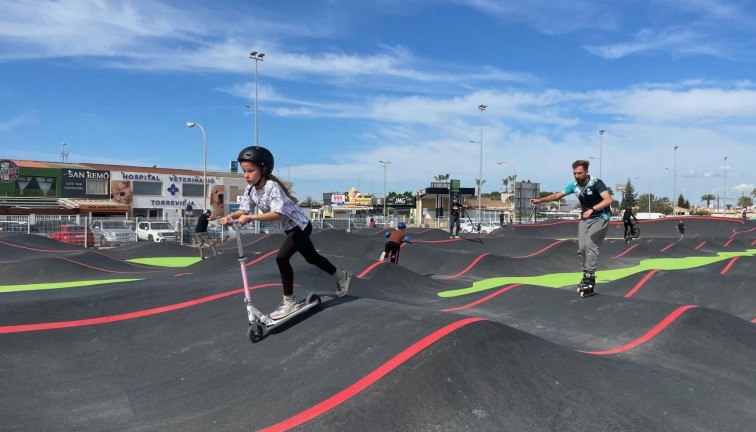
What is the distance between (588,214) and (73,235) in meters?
26.6

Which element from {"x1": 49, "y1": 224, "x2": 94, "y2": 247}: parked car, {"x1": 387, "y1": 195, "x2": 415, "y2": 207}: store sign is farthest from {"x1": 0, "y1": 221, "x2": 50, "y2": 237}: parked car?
{"x1": 387, "y1": 195, "x2": 415, "y2": 207}: store sign

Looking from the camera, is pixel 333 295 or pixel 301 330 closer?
pixel 301 330

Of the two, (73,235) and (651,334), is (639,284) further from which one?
(73,235)

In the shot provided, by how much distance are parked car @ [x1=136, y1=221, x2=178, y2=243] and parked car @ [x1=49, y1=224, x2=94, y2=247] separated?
3.76m

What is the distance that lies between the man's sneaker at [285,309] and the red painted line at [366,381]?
1.52 metres

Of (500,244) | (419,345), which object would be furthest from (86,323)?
(500,244)

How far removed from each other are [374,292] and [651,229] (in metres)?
37.0

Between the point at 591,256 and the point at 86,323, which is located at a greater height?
the point at 591,256

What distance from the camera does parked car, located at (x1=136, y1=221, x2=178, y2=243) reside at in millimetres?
29062

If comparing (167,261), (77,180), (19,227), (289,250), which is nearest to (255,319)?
Result: (289,250)

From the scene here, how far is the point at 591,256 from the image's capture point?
6852 mm

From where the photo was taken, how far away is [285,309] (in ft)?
15.7

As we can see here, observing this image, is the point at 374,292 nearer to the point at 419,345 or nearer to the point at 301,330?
the point at 301,330

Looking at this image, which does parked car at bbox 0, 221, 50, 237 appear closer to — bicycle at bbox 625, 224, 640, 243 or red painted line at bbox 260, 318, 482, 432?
red painted line at bbox 260, 318, 482, 432
